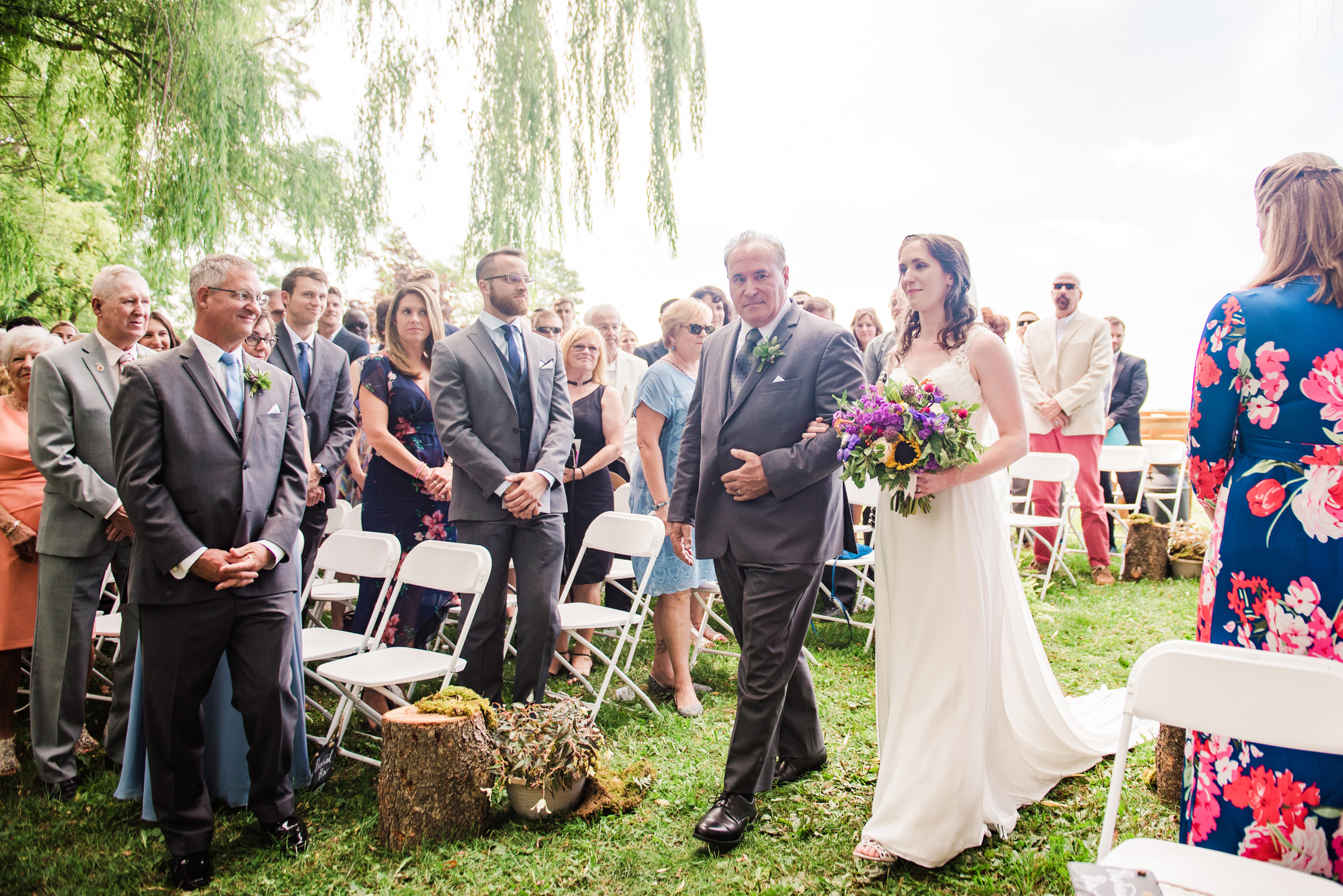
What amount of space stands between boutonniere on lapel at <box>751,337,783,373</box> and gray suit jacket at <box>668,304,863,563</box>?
2 centimetres

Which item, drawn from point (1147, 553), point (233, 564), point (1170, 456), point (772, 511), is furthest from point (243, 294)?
point (1170, 456)

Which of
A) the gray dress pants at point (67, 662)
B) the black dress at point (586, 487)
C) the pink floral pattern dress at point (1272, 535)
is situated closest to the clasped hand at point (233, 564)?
the gray dress pants at point (67, 662)

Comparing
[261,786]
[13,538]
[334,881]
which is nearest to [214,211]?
[13,538]

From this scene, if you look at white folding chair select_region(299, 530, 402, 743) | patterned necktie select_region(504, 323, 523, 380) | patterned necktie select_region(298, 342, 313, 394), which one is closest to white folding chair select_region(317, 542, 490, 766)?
white folding chair select_region(299, 530, 402, 743)

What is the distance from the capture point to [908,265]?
10.3ft

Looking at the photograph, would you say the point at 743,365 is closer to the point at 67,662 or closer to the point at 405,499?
the point at 405,499

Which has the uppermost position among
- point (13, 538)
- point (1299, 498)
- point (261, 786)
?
point (1299, 498)

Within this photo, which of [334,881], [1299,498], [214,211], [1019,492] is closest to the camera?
[1299,498]

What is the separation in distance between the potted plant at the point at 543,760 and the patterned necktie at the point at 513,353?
169 cm

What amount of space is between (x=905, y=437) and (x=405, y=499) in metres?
3.17

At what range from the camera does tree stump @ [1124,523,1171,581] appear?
7562 millimetres

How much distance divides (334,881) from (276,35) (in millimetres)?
6388

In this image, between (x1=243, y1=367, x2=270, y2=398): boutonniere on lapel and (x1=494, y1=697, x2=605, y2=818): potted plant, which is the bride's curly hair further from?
(x1=243, y1=367, x2=270, y2=398): boutonniere on lapel

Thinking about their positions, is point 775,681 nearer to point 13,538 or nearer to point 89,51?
point 13,538
